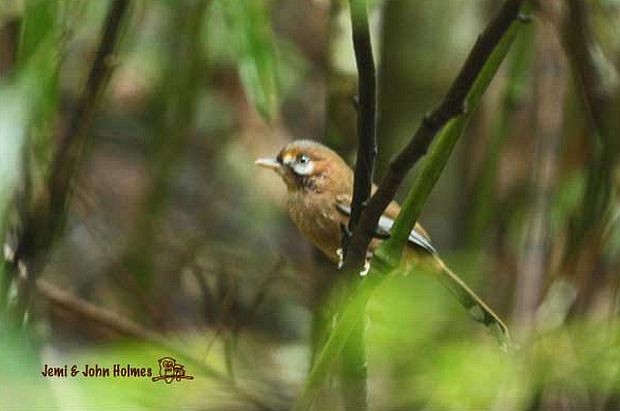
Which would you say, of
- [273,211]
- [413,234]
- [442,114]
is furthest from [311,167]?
[273,211]

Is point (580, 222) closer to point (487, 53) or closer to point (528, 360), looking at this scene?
point (528, 360)

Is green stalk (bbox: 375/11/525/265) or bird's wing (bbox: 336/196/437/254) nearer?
green stalk (bbox: 375/11/525/265)

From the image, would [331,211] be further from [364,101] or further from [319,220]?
[364,101]

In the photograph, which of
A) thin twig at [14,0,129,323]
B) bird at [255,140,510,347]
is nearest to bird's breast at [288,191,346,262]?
bird at [255,140,510,347]

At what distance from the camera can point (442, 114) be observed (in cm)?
101

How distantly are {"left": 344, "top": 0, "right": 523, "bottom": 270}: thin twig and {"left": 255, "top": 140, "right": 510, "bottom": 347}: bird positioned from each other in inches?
7.3

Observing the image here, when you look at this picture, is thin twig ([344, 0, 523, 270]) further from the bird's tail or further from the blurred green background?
the bird's tail

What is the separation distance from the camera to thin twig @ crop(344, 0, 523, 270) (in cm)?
96

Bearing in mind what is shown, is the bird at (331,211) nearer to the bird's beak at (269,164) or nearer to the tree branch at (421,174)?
the bird's beak at (269,164)

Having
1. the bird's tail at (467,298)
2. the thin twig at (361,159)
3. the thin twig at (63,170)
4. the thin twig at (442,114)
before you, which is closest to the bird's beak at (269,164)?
the thin twig at (63,170)

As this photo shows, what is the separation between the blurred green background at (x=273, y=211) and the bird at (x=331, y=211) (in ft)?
0.09

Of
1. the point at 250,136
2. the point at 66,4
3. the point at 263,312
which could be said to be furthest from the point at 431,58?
the point at 66,4

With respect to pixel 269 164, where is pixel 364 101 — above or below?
above

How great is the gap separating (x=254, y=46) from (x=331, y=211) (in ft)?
1.49
